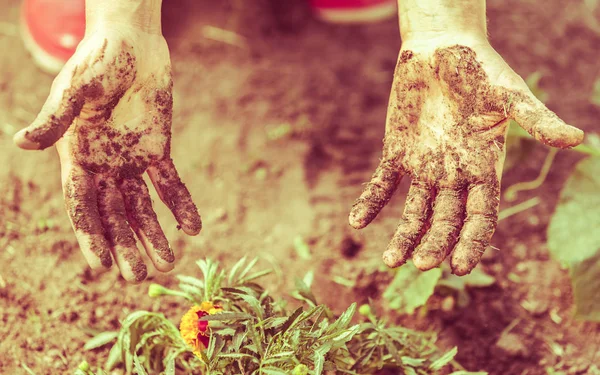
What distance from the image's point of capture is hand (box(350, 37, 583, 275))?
1474 millimetres

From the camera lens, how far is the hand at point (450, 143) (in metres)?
1.47

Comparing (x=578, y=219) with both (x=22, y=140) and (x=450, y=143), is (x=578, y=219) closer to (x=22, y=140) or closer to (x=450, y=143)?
(x=450, y=143)

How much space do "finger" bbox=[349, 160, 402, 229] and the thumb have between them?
2.34 ft

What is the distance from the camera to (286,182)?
2471 millimetres

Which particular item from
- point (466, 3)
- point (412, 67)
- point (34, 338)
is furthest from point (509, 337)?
point (34, 338)

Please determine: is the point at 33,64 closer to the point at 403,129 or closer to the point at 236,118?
the point at 236,118

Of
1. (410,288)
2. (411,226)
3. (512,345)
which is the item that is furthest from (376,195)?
(512,345)

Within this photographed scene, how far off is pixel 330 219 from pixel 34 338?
107 cm

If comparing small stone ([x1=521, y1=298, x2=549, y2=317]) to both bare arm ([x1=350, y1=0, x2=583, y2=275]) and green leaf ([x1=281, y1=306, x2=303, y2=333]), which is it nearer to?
bare arm ([x1=350, y1=0, x2=583, y2=275])

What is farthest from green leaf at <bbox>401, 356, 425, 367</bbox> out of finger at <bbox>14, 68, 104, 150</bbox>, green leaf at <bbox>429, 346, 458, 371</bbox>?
finger at <bbox>14, 68, 104, 150</bbox>

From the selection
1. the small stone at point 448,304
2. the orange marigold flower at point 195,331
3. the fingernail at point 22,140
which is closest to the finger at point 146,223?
the orange marigold flower at point 195,331

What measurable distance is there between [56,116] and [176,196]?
1.20ft

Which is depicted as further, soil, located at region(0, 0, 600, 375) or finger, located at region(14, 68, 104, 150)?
soil, located at region(0, 0, 600, 375)

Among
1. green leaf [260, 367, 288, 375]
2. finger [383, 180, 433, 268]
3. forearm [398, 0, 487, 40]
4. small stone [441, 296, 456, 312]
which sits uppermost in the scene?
forearm [398, 0, 487, 40]
